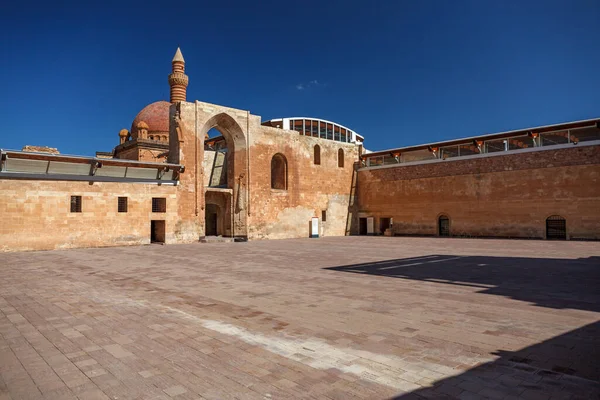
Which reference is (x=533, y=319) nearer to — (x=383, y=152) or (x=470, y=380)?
(x=470, y=380)

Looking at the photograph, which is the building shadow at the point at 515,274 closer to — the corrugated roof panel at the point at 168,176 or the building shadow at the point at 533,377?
the building shadow at the point at 533,377

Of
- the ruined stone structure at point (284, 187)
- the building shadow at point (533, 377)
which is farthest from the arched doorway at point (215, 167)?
the building shadow at point (533, 377)

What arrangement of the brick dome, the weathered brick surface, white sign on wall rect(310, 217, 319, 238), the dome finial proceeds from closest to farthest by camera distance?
the weathered brick surface
white sign on wall rect(310, 217, 319, 238)
the dome finial
the brick dome

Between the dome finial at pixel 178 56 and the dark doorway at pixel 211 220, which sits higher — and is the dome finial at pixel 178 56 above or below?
above

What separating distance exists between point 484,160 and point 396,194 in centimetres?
622

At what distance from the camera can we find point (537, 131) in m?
22.0

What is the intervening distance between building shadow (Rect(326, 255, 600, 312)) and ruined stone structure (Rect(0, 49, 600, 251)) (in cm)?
1118

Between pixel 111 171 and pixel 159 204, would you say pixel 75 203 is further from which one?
pixel 159 204

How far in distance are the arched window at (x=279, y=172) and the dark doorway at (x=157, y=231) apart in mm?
8668

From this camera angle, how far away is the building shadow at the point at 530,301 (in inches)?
115

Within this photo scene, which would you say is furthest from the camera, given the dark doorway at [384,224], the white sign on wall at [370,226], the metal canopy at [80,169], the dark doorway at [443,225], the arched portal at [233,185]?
the white sign on wall at [370,226]

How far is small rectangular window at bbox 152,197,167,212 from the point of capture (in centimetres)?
2075

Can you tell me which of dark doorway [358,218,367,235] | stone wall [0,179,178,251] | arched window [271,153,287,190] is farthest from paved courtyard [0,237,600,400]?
dark doorway [358,218,367,235]

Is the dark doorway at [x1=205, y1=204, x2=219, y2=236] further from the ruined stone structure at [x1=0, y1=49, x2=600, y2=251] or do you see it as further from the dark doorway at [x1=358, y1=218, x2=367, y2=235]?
the dark doorway at [x1=358, y1=218, x2=367, y2=235]
